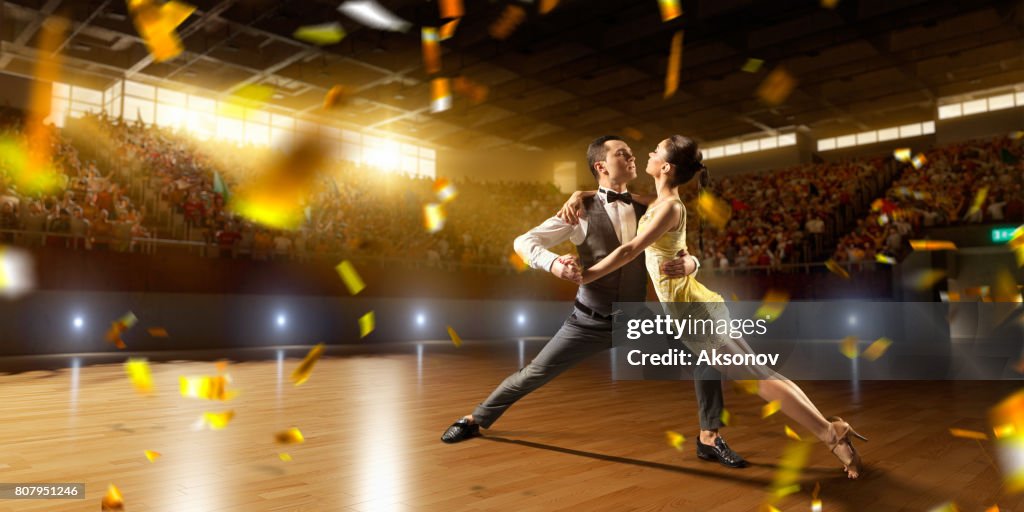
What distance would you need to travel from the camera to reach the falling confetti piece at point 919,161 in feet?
57.0

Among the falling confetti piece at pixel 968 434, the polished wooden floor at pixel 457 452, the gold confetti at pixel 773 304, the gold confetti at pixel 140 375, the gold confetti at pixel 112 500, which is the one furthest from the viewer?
the gold confetti at pixel 773 304

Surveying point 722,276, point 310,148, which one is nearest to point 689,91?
point 722,276

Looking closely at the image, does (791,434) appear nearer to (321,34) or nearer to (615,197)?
(615,197)

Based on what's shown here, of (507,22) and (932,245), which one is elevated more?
(507,22)

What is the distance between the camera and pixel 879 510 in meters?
2.15

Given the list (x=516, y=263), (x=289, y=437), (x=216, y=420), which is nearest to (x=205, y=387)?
(x=216, y=420)

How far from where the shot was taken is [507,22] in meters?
12.9

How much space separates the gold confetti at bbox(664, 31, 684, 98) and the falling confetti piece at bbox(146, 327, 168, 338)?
11.1m

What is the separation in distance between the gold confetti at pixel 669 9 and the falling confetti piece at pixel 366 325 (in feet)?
26.3

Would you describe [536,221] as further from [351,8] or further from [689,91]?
[351,8]

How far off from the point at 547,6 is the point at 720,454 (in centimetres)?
1097

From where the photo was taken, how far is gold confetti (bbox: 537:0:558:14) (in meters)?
11.9

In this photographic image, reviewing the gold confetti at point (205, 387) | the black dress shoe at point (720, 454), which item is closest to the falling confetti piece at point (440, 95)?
the gold confetti at point (205, 387)

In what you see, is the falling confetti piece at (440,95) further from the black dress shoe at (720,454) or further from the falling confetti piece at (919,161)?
the black dress shoe at (720,454)
